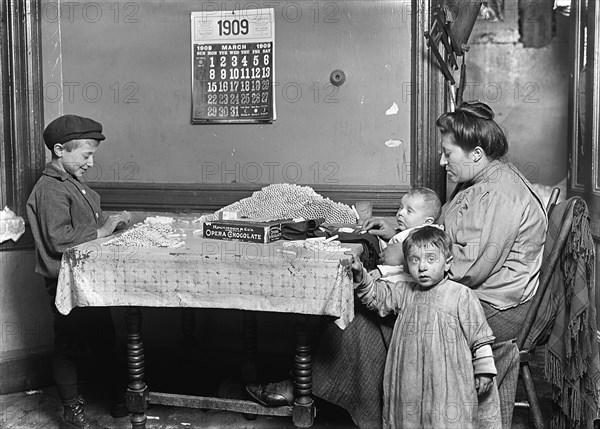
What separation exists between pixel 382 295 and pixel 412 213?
0.59 meters

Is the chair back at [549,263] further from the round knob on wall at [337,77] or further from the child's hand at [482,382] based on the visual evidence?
the round knob on wall at [337,77]

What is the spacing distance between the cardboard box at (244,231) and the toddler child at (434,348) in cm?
42

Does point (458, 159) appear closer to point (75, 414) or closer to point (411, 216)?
point (411, 216)

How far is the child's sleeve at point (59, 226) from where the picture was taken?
9.90ft

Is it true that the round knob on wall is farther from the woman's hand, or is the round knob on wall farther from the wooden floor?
the wooden floor

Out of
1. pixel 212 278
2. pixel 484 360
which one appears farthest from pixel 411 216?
pixel 212 278

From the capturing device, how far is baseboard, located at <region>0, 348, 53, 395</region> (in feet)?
12.6

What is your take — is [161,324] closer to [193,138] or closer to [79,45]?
[193,138]

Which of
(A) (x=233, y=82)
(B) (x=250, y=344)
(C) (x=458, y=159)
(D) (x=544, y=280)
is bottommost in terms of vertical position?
(B) (x=250, y=344)

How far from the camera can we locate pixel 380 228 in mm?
3475

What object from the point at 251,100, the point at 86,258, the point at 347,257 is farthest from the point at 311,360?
the point at 251,100

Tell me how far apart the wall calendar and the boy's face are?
2.64 ft

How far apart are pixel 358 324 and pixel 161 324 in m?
1.57

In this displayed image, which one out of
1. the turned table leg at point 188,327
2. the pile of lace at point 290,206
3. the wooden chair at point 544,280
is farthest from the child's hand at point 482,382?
the turned table leg at point 188,327
